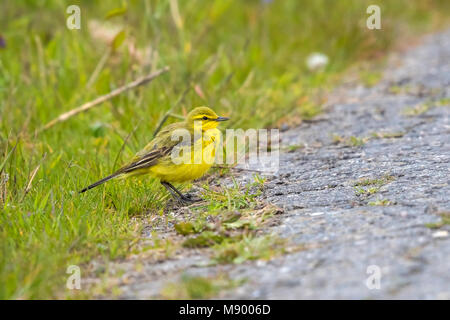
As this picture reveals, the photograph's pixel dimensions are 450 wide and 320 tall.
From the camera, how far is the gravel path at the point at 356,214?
306 centimetres

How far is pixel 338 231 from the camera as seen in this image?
3662 mm

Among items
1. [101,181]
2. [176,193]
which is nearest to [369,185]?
[176,193]

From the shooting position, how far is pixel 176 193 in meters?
4.99

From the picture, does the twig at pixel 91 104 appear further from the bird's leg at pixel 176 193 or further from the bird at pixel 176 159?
the bird's leg at pixel 176 193

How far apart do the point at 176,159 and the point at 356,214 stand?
155 cm

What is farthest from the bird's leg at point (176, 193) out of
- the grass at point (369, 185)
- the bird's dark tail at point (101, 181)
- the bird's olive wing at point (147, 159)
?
the grass at point (369, 185)

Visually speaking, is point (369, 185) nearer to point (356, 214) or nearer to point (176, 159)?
point (356, 214)

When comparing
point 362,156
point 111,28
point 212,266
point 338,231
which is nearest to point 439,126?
point 362,156

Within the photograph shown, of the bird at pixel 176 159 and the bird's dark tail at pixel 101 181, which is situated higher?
the bird at pixel 176 159

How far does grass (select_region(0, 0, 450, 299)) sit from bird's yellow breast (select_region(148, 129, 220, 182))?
0.63 feet

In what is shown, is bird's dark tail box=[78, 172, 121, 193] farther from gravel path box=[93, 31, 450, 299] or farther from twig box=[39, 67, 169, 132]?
twig box=[39, 67, 169, 132]

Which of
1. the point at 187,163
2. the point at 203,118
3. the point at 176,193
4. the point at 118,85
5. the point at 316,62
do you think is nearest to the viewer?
the point at 187,163

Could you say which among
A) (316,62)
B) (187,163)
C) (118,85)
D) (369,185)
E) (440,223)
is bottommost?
(440,223)

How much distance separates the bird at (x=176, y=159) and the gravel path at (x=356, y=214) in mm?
558
